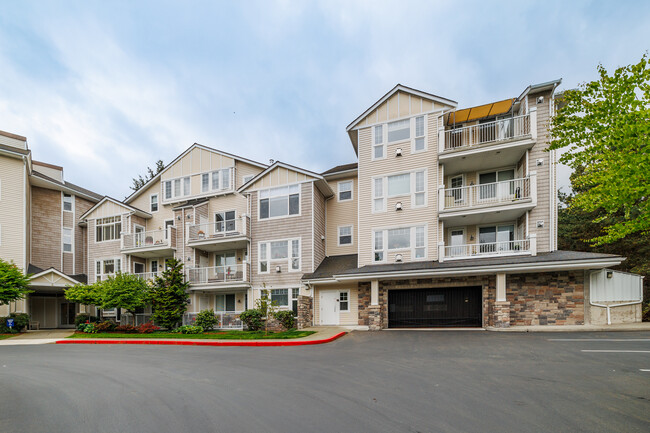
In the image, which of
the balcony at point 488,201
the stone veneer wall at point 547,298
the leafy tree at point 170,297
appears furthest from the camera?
the leafy tree at point 170,297

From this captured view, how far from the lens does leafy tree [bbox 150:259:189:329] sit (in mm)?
18797

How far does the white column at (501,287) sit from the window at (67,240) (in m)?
30.3

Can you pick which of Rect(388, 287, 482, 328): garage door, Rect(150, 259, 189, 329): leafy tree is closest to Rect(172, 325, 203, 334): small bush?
Rect(150, 259, 189, 329): leafy tree

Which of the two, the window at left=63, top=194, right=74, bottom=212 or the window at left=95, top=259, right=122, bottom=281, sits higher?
the window at left=63, top=194, right=74, bottom=212

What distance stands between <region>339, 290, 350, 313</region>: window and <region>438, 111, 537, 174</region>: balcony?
8990 mm

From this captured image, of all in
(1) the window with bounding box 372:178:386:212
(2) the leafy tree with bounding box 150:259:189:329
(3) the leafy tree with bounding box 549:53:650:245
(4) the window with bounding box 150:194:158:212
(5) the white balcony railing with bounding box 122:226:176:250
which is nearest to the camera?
(3) the leafy tree with bounding box 549:53:650:245

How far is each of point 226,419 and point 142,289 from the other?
59.9 feet

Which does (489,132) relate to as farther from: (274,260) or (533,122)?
(274,260)

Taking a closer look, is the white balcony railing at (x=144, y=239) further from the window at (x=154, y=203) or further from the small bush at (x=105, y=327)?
the small bush at (x=105, y=327)

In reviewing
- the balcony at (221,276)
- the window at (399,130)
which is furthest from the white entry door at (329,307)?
the window at (399,130)

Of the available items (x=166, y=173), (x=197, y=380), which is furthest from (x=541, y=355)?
(x=166, y=173)

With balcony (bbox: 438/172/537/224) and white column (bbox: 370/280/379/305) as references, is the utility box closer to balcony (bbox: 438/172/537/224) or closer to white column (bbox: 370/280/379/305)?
balcony (bbox: 438/172/537/224)

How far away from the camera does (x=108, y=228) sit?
2381 centimetres

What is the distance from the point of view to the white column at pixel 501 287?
46.8 ft
